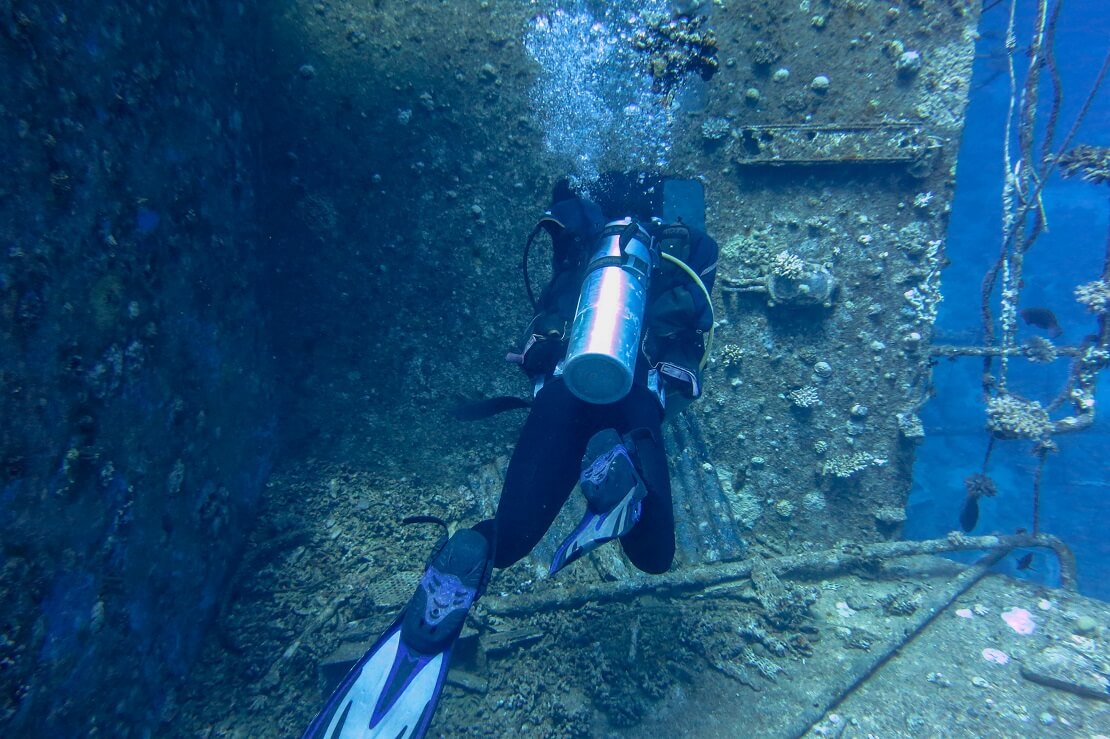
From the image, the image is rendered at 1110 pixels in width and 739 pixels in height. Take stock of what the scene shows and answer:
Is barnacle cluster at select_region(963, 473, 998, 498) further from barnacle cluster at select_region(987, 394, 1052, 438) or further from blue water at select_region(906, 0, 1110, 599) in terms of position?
blue water at select_region(906, 0, 1110, 599)

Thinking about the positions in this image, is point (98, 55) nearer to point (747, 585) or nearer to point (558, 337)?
point (558, 337)

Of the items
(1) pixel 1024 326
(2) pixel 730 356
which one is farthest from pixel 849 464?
(1) pixel 1024 326

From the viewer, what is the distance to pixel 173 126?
2.91 meters

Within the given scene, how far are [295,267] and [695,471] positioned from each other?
4.05 meters

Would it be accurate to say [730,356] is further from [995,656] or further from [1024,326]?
[1024,326]

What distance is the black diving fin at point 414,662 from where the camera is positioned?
241cm

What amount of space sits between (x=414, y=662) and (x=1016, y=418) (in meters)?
5.75

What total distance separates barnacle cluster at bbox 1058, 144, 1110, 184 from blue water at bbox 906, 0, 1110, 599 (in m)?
7.88

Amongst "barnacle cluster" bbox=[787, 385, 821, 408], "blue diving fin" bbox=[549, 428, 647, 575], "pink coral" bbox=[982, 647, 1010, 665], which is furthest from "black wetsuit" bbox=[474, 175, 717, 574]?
"pink coral" bbox=[982, 647, 1010, 665]

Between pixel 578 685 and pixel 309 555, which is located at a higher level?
pixel 309 555

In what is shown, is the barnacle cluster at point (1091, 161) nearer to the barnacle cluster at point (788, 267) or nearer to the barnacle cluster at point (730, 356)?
the barnacle cluster at point (788, 267)

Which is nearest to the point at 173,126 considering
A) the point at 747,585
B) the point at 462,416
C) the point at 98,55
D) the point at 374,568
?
the point at 98,55

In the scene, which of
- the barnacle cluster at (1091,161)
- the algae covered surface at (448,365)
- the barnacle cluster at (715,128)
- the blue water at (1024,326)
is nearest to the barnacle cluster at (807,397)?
the algae covered surface at (448,365)

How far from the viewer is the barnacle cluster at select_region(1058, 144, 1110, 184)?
185 inches
